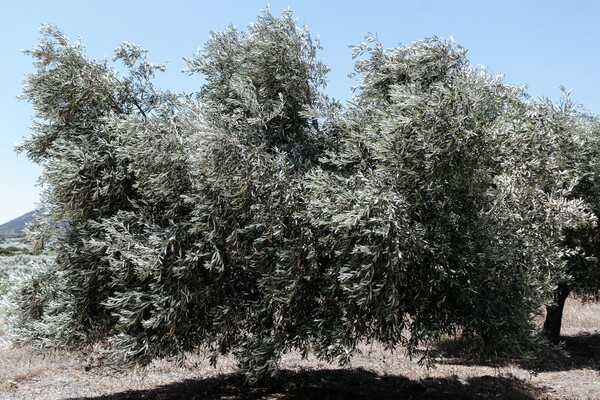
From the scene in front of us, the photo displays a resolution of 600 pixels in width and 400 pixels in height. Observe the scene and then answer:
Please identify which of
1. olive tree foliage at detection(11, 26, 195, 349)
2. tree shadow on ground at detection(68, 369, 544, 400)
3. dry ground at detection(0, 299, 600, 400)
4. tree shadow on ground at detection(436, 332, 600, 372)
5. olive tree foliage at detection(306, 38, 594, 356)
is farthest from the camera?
tree shadow on ground at detection(436, 332, 600, 372)

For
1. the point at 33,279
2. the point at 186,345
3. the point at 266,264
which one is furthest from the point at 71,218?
the point at 266,264

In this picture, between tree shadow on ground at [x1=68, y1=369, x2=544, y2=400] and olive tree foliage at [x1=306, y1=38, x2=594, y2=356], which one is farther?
tree shadow on ground at [x1=68, y1=369, x2=544, y2=400]

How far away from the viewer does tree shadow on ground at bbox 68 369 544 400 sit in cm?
1478

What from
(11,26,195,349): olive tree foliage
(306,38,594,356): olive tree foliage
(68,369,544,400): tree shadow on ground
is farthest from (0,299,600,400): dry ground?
(306,38,594,356): olive tree foliage

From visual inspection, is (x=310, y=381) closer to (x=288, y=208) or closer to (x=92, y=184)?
(x=288, y=208)

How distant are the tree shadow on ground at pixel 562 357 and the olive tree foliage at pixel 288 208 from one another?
373 inches

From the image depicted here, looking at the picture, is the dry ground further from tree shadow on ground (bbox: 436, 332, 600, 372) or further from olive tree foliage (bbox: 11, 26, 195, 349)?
olive tree foliage (bbox: 11, 26, 195, 349)

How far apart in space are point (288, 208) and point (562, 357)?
18.8 m

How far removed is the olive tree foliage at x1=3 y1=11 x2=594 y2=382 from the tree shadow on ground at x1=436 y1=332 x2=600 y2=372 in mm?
9477

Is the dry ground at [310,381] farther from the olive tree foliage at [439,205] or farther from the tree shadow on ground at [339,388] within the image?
the olive tree foliage at [439,205]

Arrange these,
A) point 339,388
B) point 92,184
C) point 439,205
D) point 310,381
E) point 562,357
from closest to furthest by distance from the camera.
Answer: point 439,205
point 92,184
point 339,388
point 310,381
point 562,357

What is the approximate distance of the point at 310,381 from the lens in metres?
16.5

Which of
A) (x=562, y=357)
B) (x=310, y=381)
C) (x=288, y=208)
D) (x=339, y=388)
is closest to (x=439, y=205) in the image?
(x=288, y=208)

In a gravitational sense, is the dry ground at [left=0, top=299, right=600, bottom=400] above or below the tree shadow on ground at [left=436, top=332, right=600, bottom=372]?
below
